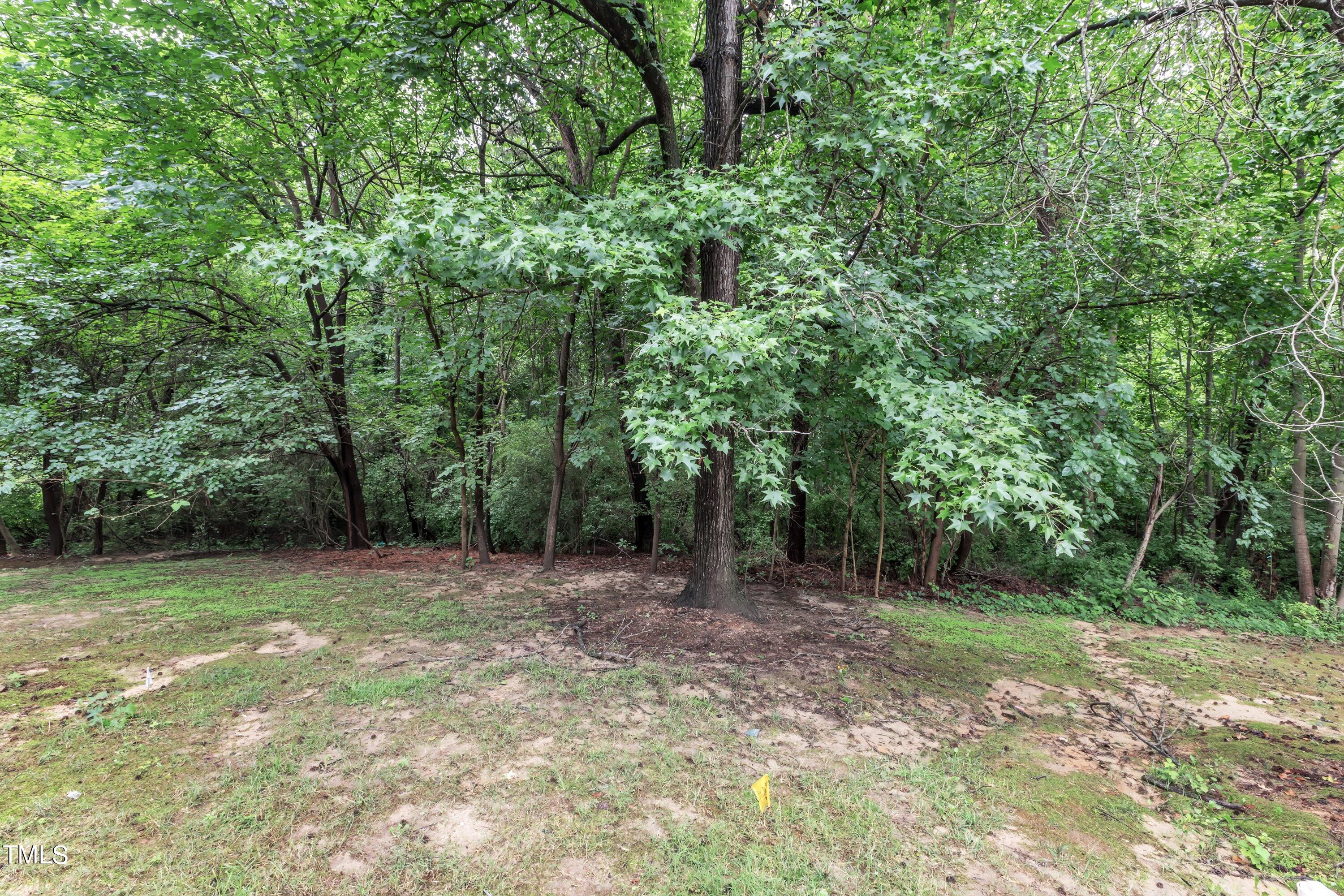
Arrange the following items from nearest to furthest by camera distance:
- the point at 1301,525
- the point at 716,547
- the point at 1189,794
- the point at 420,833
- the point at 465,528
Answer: the point at 420,833
the point at 1189,794
the point at 716,547
the point at 1301,525
the point at 465,528

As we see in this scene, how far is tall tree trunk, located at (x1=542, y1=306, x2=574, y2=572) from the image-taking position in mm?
6965

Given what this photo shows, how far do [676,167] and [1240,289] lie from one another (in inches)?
214

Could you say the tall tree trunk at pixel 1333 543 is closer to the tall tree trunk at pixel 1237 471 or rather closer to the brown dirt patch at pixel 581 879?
the tall tree trunk at pixel 1237 471

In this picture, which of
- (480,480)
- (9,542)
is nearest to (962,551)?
(480,480)

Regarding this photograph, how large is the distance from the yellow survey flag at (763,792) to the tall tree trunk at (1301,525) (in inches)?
350

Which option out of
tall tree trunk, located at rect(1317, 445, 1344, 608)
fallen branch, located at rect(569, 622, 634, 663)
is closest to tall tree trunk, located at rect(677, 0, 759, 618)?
fallen branch, located at rect(569, 622, 634, 663)

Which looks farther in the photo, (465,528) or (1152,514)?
(465,528)

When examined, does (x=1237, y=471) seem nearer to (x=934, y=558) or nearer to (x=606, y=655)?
(x=934, y=558)

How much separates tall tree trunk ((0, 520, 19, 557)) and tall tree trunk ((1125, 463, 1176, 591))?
18182mm

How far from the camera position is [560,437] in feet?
23.7

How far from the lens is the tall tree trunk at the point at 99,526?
9.38 m

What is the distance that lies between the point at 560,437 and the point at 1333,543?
33.2 ft

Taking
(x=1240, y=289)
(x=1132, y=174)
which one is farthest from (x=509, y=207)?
(x=1240, y=289)

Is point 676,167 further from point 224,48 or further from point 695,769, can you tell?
Result: point 695,769
